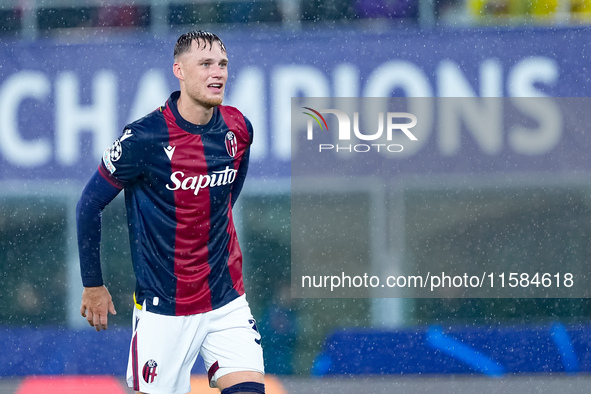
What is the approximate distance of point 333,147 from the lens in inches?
212

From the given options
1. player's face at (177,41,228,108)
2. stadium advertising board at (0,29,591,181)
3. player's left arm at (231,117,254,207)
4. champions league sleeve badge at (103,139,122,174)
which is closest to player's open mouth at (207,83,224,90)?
player's face at (177,41,228,108)

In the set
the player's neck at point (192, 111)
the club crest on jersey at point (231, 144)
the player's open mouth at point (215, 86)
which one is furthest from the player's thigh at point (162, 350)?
the player's open mouth at point (215, 86)

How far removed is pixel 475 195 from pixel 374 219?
0.70 meters

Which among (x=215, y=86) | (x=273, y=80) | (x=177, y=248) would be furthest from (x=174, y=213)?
(x=273, y=80)

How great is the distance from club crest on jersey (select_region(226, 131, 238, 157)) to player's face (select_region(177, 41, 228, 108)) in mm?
165

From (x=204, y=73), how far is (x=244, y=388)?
4.17ft

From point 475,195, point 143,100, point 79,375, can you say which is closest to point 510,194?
point 475,195

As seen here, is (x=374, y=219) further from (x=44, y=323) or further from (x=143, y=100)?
(x=44, y=323)

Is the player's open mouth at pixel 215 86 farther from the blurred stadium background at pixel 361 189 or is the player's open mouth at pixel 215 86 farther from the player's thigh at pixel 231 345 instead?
the blurred stadium background at pixel 361 189

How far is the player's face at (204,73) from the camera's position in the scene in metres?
3.25

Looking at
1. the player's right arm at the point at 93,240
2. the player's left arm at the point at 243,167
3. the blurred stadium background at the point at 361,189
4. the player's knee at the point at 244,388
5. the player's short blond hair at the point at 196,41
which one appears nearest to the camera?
the player's knee at the point at 244,388

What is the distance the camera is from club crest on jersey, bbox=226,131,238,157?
11.1 feet

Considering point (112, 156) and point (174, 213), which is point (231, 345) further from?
point (112, 156)

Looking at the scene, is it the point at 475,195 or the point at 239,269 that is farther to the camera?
the point at 475,195
